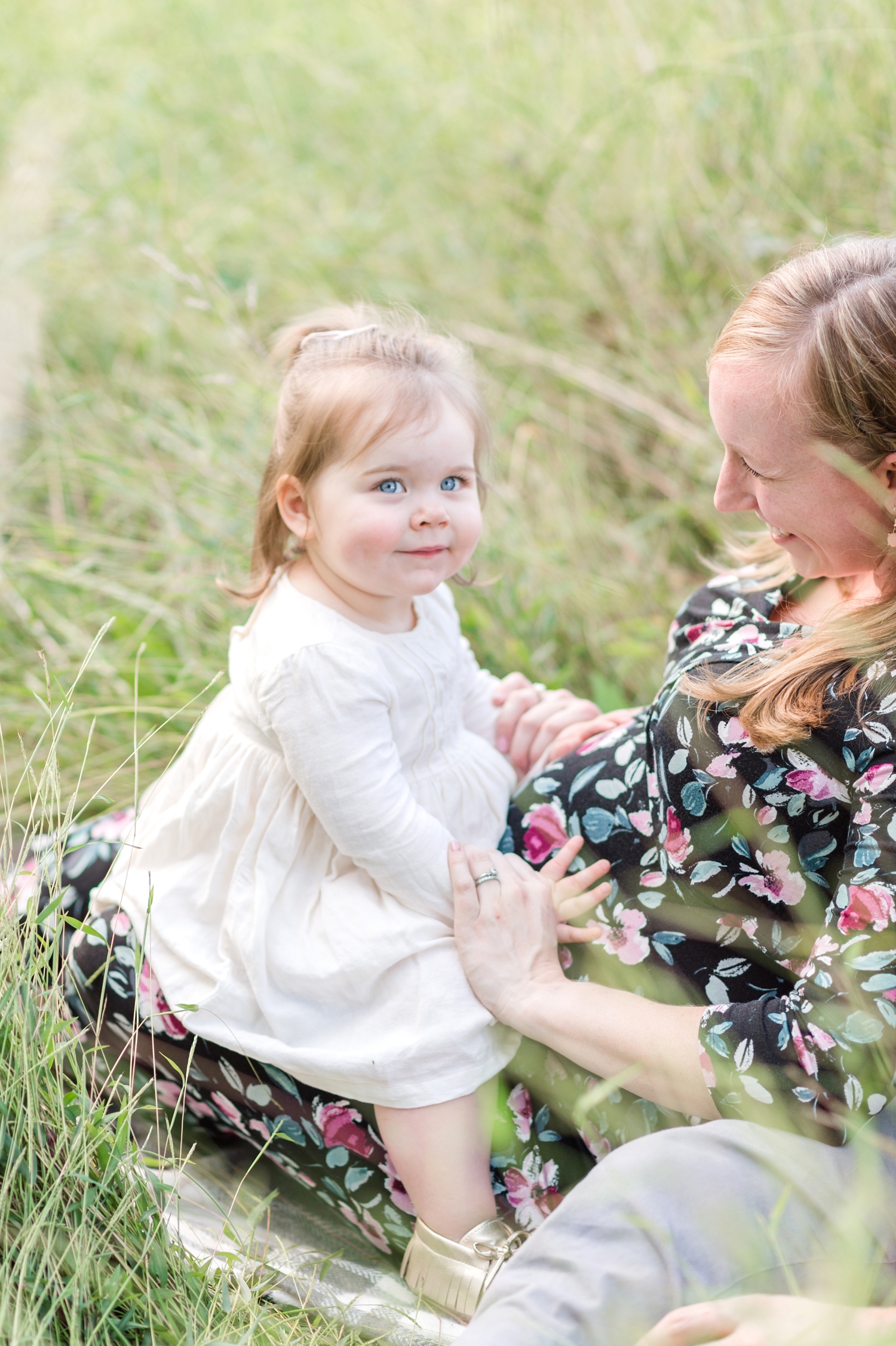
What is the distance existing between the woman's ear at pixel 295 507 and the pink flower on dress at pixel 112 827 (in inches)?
23.8

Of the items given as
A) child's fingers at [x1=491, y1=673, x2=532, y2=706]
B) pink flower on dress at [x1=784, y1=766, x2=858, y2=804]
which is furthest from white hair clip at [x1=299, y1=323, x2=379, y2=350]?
pink flower on dress at [x1=784, y1=766, x2=858, y2=804]

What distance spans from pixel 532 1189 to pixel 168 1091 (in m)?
0.61

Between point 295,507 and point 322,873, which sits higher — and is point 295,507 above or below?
above

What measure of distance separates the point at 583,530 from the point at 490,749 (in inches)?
46.8

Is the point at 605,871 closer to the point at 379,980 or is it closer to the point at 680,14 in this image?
the point at 379,980

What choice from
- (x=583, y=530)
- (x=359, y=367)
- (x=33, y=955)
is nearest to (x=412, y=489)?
(x=359, y=367)

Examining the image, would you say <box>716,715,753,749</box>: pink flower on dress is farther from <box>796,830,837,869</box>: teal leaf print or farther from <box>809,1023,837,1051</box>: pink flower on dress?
<box>809,1023,837,1051</box>: pink flower on dress

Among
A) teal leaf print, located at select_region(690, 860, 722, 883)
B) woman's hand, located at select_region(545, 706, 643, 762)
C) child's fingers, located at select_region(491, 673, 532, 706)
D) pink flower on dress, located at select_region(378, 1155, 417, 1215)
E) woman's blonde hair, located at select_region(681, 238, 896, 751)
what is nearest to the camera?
woman's blonde hair, located at select_region(681, 238, 896, 751)

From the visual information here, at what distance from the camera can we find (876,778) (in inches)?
50.1

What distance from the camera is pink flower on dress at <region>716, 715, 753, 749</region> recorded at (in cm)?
142

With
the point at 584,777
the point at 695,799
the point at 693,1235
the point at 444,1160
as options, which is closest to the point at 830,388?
the point at 695,799

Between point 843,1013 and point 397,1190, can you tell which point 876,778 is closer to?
point 843,1013

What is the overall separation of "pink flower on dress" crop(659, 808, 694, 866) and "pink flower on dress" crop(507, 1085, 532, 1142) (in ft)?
1.29

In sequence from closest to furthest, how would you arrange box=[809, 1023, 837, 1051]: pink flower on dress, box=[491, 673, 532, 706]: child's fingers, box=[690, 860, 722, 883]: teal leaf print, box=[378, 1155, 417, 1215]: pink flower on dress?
box=[809, 1023, 837, 1051]: pink flower on dress < box=[690, 860, 722, 883]: teal leaf print < box=[378, 1155, 417, 1215]: pink flower on dress < box=[491, 673, 532, 706]: child's fingers
